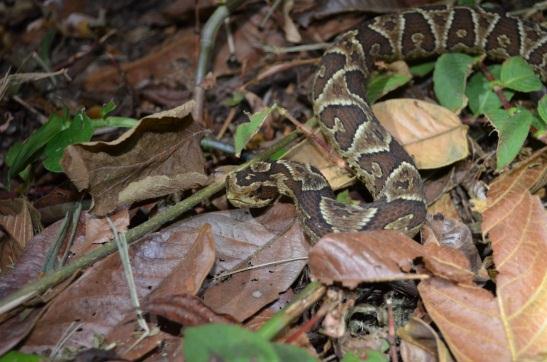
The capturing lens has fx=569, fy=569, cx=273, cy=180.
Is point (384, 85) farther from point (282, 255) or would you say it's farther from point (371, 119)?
point (282, 255)

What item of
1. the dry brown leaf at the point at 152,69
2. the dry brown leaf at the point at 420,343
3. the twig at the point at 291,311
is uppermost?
the dry brown leaf at the point at 152,69

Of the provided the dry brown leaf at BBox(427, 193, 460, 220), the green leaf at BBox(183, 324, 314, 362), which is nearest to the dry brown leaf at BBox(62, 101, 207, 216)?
the green leaf at BBox(183, 324, 314, 362)

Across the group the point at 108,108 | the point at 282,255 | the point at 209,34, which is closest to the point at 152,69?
the point at 209,34

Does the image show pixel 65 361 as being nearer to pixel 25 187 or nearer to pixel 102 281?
pixel 102 281

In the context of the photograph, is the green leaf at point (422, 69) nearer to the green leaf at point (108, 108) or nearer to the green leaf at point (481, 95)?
the green leaf at point (481, 95)

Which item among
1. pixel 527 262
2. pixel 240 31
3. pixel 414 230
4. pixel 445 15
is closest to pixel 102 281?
pixel 414 230

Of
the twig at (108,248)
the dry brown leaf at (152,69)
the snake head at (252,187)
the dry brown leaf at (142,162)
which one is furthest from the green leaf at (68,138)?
the dry brown leaf at (152,69)
